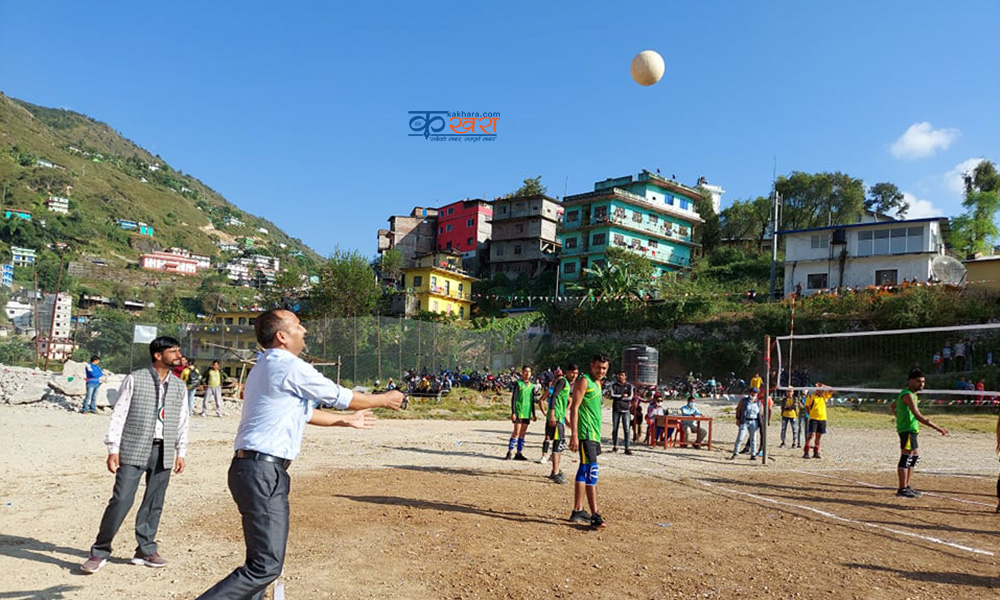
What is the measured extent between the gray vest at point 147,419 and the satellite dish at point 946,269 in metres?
47.1

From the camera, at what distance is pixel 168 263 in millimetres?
132375

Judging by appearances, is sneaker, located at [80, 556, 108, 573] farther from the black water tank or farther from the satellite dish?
the satellite dish

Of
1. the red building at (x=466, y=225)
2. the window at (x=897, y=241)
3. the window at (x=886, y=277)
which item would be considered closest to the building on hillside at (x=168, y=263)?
the red building at (x=466, y=225)

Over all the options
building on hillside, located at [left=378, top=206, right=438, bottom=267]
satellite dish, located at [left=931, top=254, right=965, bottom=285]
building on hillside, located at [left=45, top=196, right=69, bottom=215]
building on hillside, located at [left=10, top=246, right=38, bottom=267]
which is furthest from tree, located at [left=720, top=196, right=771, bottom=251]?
building on hillside, located at [left=45, top=196, right=69, bottom=215]

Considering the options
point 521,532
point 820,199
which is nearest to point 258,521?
point 521,532

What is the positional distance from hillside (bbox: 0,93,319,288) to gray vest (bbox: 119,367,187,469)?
4704 inches

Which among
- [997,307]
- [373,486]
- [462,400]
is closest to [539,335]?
[462,400]

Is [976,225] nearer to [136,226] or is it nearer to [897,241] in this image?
[897,241]

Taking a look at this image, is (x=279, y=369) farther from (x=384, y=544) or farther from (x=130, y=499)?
(x=384, y=544)

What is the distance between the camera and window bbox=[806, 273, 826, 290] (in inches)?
1821

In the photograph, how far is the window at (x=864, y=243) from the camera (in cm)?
4459

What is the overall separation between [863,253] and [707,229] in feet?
84.9

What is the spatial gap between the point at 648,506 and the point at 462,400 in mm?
21688

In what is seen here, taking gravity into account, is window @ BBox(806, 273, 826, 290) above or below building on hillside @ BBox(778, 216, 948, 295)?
below
